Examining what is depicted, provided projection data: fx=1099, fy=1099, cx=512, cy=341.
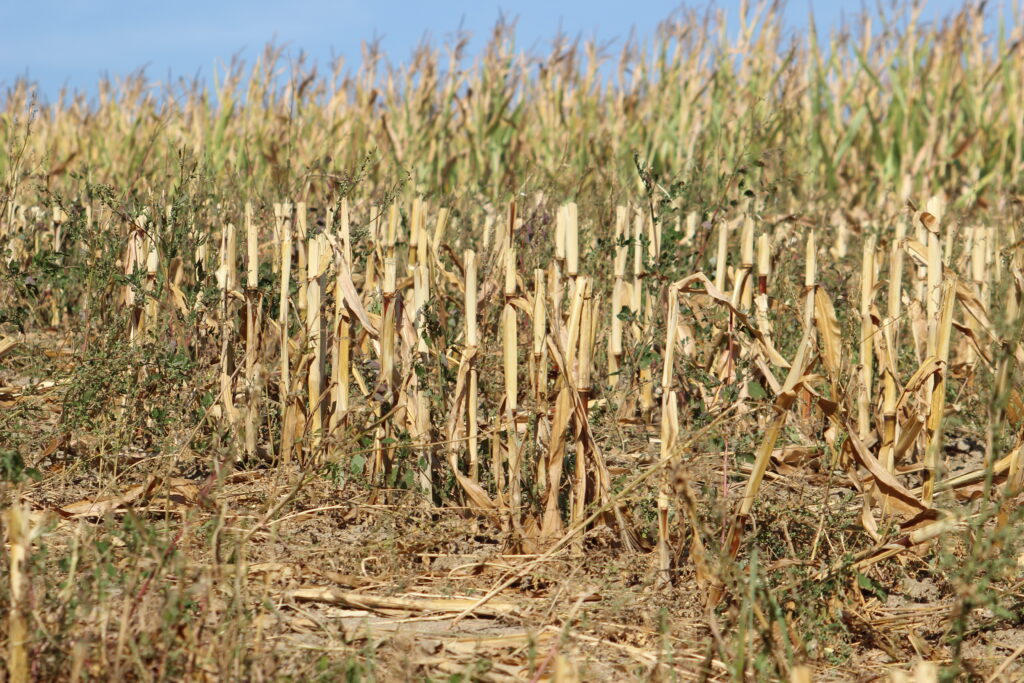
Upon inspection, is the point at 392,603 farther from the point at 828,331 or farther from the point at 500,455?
the point at 828,331

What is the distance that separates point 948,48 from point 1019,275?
7279mm

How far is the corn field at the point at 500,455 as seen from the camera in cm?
221

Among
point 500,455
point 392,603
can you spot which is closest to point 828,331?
point 500,455

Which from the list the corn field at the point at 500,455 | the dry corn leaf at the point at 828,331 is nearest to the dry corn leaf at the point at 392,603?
the corn field at the point at 500,455

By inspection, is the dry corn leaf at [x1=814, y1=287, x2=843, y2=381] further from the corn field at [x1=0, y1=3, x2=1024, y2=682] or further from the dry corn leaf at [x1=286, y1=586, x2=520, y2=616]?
the dry corn leaf at [x1=286, y1=586, x2=520, y2=616]

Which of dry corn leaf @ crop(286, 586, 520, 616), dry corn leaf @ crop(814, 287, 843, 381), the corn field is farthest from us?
dry corn leaf @ crop(814, 287, 843, 381)

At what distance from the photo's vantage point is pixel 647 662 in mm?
2336

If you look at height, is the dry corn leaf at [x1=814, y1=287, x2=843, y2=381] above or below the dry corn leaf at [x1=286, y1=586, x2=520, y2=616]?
above

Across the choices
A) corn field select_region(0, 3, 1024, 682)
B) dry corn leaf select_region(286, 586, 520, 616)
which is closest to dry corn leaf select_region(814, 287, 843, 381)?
corn field select_region(0, 3, 1024, 682)

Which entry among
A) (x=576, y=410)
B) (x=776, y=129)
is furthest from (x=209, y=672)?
(x=776, y=129)

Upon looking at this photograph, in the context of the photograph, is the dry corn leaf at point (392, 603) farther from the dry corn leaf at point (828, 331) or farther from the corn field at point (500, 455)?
the dry corn leaf at point (828, 331)

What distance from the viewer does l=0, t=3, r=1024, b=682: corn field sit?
7.24 ft

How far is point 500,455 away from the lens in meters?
3.01

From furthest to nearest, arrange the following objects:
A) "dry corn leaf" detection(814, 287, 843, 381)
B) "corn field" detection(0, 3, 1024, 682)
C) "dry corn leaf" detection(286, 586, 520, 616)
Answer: "dry corn leaf" detection(814, 287, 843, 381) → "dry corn leaf" detection(286, 586, 520, 616) → "corn field" detection(0, 3, 1024, 682)
